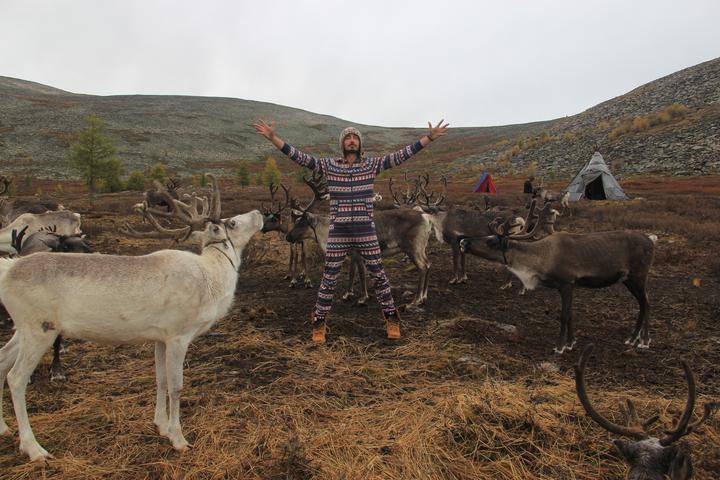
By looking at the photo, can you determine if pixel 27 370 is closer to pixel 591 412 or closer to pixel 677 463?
pixel 591 412

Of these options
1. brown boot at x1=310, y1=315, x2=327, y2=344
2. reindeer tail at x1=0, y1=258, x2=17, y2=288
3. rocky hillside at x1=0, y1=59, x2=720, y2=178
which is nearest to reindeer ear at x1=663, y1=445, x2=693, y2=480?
brown boot at x1=310, y1=315, x2=327, y2=344

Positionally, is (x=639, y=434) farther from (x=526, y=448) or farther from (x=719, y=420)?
(x=719, y=420)

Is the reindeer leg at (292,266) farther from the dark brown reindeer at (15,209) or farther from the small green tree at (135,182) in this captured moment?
the small green tree at (135,182)

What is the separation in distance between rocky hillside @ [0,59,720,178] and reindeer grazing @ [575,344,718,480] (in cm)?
3615

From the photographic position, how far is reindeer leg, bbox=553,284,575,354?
18.0 ft

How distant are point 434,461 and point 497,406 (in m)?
0.93

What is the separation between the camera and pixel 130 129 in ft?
247

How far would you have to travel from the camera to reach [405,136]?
11156 centimetres

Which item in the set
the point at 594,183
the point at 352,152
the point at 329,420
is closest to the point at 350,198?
the point at 352,152

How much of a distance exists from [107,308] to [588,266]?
5646 mm

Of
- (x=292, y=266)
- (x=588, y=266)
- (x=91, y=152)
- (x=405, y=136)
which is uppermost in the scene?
(x=405, y=136)

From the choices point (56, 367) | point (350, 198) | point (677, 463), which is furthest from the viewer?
point (350, 198)

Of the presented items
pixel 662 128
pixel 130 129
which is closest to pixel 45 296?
pixel 662 128

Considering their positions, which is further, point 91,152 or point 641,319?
point 91,152
